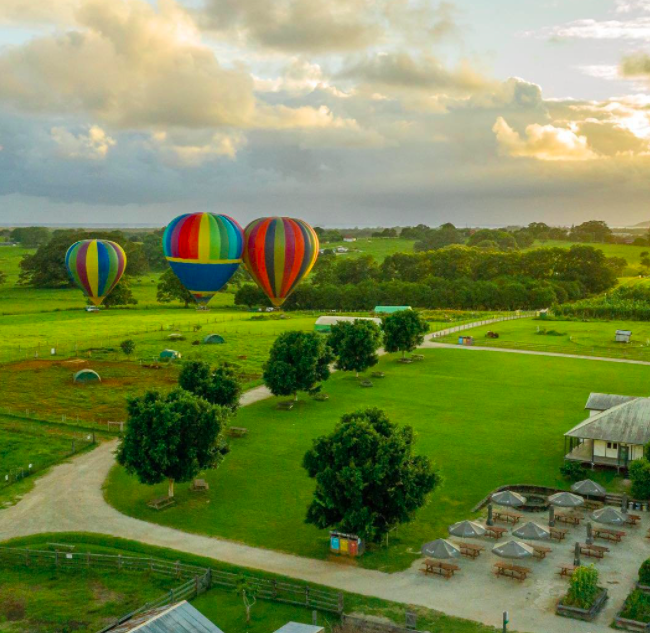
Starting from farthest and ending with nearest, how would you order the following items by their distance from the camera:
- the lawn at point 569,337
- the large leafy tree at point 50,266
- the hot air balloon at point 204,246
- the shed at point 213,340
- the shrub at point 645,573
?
the large leafy tree at point 50,266 → the shed at point 213,340 → the lawn at point 569,337 → the hot air balloon at point 204,246 → the shrub at point 645,573

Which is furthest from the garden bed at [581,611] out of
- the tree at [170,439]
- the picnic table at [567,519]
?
the tree at [170,439]

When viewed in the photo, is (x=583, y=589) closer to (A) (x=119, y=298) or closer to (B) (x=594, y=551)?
(B) (x=594, y=551)

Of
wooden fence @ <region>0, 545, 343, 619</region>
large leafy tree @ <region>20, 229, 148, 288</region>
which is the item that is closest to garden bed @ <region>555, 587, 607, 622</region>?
wooden fence @ <region>0, 545, 343, 619</region>

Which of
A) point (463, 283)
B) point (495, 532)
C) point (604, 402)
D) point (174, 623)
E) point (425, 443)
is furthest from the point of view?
point (463, 283)

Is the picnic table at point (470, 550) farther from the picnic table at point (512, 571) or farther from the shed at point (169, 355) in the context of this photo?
the shed at point (169, 355)

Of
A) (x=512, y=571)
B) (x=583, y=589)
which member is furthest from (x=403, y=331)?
(x=583, y=589)
